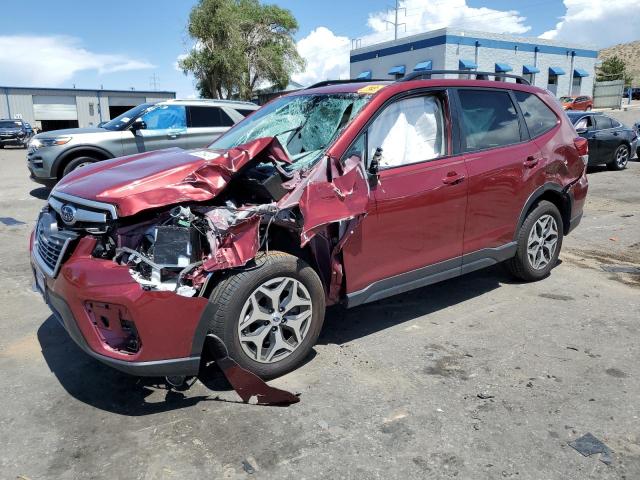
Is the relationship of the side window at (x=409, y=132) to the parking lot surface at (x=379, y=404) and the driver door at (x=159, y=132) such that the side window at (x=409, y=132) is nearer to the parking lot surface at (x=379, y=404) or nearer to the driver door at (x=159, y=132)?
the parking lot surface at (x=379, y=404)

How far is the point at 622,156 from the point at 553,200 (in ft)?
37.4

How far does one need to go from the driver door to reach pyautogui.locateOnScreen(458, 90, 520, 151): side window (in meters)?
7.05

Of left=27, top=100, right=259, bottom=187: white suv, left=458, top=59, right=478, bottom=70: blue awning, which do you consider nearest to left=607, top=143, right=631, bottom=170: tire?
left=27, top=100, right=259, bottom=187: white suv

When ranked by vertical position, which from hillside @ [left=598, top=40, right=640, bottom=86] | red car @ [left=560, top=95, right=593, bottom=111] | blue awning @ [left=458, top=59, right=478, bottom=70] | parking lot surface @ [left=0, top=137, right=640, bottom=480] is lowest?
parking lot surface @ [left=0, top=137, right=640, bottom=480]

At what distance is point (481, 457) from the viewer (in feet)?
8.80

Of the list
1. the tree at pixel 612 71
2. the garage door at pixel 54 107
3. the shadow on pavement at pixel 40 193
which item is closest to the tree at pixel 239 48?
the garage door at pixel 54 107

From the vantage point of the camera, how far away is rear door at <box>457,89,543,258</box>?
14.3 ft

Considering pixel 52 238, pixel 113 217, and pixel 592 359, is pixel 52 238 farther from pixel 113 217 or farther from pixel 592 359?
pixel 592 359

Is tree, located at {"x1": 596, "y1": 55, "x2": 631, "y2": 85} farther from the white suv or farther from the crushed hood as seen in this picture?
the crushed hood

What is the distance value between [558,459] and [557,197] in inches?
128

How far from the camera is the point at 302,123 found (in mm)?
4125

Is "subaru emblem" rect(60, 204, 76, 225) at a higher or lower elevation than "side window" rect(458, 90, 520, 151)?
lower

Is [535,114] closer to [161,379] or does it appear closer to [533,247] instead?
[533,247]

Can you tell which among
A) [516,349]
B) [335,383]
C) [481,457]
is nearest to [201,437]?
[335,383]
